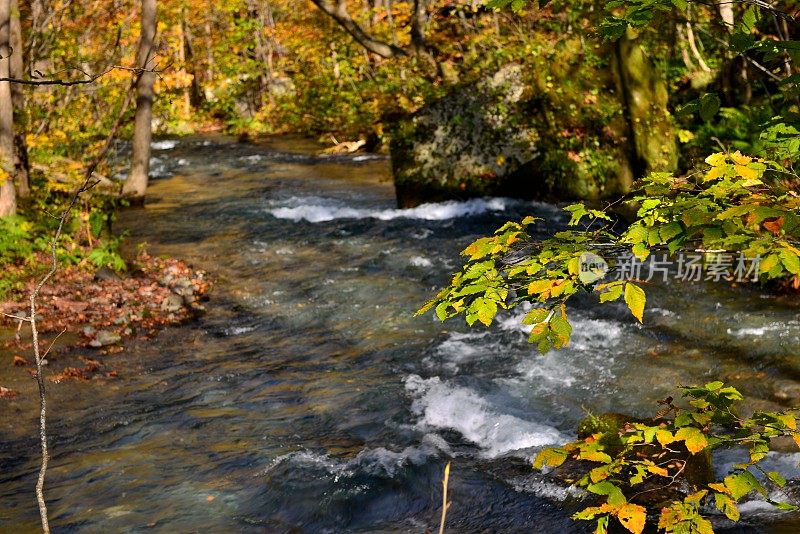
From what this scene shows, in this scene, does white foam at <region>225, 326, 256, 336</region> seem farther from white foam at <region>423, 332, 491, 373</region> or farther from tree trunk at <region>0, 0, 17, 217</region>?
tree trunk at <region>0, 0, 17, 217</region>

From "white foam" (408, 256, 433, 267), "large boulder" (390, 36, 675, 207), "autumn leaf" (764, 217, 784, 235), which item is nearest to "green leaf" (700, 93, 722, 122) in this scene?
"autumn leaf" (764, 217, 784, 235)

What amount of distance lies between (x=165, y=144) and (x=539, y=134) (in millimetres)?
16991

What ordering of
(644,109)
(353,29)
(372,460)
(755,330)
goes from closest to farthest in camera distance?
(372,460) < (755,330) < (644,109) < (353,29)

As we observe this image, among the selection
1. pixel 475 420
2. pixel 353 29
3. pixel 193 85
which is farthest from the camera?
pixel 193 85

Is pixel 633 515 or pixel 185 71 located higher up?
pixel 185 71

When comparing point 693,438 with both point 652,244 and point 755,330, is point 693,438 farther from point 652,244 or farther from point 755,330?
point 755,330

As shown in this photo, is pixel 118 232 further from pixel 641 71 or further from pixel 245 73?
pixel 245 73

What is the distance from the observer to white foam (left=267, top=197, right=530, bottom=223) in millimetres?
14398

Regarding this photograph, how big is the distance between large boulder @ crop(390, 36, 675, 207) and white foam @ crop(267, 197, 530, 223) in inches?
8.8

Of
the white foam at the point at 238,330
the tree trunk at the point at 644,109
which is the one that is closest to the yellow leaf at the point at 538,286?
the white foam at the point at 238,330

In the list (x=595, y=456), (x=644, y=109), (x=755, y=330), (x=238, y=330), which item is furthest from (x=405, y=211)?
(x=595, y=456)

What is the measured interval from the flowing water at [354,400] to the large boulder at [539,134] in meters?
2.85

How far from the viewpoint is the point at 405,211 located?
49.1ft

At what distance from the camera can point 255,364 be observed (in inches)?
333
